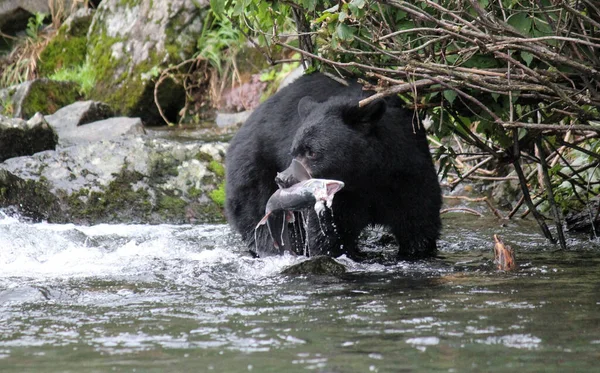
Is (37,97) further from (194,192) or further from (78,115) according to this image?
(194,192)

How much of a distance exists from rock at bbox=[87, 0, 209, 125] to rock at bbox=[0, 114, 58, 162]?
17.0ft

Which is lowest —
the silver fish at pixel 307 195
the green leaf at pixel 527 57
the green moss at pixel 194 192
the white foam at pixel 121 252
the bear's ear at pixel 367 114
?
the white foam at pixel 121 252

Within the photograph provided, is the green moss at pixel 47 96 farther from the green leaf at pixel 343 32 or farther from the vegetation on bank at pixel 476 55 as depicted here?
the green leaf at pixel 343 32

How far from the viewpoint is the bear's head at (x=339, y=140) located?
18.7 ft

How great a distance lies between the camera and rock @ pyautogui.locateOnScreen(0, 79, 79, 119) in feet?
47.3

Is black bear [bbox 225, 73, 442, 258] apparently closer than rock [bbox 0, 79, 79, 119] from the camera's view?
Yes

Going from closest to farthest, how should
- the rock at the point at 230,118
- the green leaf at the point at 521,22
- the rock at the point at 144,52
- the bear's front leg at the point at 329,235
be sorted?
the green leaf at the point at 521,22 < the bear's front leg at the point at 329,235 < the rock at the point at 230,118 < the rock at the point at 144,52

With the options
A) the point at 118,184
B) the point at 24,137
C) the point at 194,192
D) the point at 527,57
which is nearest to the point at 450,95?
the point at 527,57

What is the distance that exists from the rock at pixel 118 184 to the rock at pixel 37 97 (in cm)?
568

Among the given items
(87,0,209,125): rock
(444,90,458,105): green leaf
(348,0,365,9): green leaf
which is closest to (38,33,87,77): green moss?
(87,0,209,125): rock

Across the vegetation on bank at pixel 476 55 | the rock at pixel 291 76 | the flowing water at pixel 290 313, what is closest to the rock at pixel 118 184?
the flowing water at pixel 290 313

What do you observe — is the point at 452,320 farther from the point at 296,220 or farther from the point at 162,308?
the point at 296,220

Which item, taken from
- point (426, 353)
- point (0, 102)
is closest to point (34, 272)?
point (426, 353)

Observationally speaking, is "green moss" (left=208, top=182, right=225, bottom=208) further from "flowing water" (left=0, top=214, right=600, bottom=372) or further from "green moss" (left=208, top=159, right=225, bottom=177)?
"flowing water" (left=0, top=214, right=600, bottom=372)
